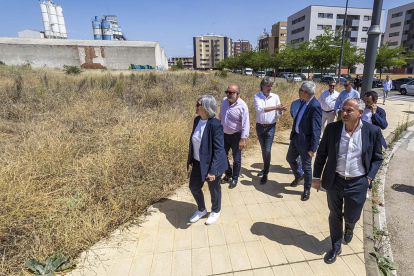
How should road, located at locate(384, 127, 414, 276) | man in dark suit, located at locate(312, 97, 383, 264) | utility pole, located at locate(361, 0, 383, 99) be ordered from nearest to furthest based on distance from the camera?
1. man in dark suit, located at locate(312, 97, 383, 264)
2. road, located at locate(384, 127, 414, 276)
3. utility pole, located at locate(361, 0, 383, 99)

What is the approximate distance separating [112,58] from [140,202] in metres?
40.7

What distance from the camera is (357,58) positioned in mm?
23688

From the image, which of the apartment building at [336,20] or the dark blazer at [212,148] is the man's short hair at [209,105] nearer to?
the dark blazer at [212,148]

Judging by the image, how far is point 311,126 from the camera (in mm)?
3449

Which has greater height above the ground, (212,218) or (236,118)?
(236,118)

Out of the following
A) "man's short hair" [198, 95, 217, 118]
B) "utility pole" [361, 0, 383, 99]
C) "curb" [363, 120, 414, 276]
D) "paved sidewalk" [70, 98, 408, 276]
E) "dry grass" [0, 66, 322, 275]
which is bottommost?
"curb" [363, 120, 414, 276]

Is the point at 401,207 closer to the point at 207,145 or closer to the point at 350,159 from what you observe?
the point at 350,159

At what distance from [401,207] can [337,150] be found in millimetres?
2630

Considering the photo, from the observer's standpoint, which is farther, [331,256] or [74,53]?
[74,53]

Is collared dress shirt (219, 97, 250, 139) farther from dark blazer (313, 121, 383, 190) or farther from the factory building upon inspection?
the factory building

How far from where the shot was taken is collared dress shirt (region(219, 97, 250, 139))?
3.82 meters

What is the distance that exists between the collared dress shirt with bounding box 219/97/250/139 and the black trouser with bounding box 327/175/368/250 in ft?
5.44

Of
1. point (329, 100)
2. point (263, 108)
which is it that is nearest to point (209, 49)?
point (329, 100)

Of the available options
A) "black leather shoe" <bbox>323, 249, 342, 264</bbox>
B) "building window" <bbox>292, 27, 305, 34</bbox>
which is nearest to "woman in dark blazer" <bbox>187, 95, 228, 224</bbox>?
"black leather shoe" <bbox>323, 249, 342, 264</bbox>
